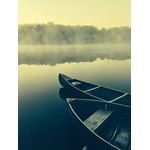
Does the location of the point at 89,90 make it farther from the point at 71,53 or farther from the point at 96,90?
the point at 71,53

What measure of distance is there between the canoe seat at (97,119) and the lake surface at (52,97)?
0.16 meters

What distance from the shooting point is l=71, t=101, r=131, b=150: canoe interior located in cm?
190

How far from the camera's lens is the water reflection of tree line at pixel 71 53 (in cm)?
204

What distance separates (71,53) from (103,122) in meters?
0.76

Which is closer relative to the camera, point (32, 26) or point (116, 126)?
point (32, 26)

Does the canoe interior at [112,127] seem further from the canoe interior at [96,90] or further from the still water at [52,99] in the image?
the canoe interior at [96,90]

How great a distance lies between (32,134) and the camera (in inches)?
76.9
